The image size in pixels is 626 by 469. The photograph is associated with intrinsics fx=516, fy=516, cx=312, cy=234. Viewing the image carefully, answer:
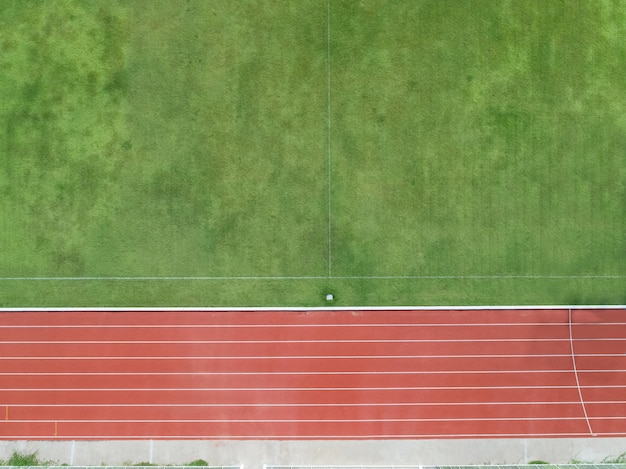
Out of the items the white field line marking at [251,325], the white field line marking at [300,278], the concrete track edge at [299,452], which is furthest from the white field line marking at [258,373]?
the white field line marking at [300,278]

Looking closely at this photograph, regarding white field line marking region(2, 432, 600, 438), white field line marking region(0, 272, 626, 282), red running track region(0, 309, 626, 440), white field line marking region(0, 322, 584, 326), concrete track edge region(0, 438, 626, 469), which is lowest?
concrete track edge region(0, 438, 626, 469)

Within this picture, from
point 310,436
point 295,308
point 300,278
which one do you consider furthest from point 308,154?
point 310,436

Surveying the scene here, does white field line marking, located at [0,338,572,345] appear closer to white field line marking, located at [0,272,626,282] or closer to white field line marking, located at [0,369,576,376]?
white field line marking, located at [0,369,576,376]

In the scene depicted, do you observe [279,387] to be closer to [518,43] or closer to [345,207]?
[345,207]

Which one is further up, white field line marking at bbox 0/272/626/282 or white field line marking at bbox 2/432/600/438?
white field line marking at bbox 0/272/626/282

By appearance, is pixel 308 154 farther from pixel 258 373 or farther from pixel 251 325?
pixel 258 373

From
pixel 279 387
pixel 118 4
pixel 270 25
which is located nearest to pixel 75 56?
pixel 118 4

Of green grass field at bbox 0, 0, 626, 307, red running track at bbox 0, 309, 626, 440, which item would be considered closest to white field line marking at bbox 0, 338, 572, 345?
red running track at bbox 0, 309, 626, 440

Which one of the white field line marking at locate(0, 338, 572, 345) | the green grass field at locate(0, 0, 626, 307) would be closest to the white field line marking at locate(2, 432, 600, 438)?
the white field line marking at locate(0, 338, 572, 345)
